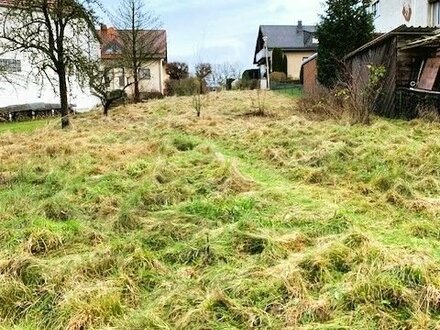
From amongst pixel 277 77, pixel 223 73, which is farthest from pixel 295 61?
pixel 277 77

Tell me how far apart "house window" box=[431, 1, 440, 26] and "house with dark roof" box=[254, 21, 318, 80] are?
961 inches

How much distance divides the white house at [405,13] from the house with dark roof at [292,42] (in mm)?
17649

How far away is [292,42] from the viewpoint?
46125 millimetres

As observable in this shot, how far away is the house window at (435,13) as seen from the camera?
18.1 metres

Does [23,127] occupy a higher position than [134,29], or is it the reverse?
[134,29]

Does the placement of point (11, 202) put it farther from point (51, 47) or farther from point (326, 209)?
point (51, 47)

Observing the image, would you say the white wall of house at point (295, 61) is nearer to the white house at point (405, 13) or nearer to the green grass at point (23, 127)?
the white house at point (405, 13)

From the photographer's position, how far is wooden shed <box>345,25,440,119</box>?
434 inches

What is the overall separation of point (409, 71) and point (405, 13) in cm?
1098

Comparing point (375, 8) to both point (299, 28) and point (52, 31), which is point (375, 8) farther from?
point (299, 28)

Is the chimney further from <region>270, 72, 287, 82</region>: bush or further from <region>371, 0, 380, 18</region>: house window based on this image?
<region>371, 0, 380, 18</region>: house window

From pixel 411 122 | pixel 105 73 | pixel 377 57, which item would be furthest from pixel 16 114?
pixel 411 122

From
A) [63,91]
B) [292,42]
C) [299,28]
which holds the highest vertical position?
[299,28]

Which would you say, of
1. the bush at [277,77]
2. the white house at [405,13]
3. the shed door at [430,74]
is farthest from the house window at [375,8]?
the shed door at [430,74]
